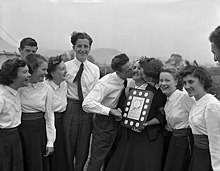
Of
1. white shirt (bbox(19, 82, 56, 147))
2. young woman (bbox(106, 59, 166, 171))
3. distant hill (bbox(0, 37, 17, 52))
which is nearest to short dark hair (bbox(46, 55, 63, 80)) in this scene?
white shirt (bbox(19, 82, 56, 147))

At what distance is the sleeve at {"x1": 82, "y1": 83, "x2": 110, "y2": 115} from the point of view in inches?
154

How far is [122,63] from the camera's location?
4.00 metres

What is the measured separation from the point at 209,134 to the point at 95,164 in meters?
1.55

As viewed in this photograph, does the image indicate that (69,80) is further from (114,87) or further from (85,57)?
(114,87)

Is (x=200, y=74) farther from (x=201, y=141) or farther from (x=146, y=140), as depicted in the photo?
(x=146, y=140)

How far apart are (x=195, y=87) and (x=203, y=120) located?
1.03 ft

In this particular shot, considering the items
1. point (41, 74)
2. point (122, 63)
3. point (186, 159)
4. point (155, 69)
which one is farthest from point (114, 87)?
point (186, 159)

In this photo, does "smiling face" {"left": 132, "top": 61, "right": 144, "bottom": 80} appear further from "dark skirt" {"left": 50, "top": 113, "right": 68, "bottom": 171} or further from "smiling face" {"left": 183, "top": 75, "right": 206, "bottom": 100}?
"dark skirt" {"left": 50, "top": 113, "right": 68, "bottom": 171}

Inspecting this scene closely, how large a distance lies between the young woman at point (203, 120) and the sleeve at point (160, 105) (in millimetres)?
410

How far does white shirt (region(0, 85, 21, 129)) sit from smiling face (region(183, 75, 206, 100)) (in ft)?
5.56

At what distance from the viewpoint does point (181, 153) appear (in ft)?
11.6

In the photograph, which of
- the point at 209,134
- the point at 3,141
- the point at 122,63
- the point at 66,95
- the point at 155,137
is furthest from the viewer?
the point at 66,95

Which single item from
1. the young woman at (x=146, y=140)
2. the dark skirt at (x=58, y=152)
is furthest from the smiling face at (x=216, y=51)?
the dark skirt at (x=58, y=152)

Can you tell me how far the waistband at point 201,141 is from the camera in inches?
126
